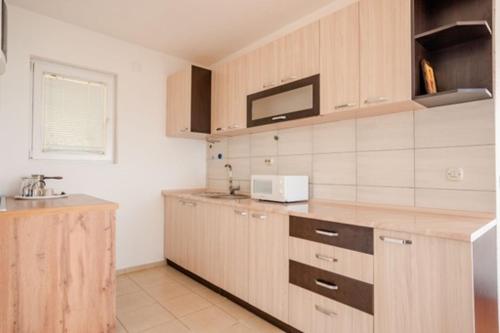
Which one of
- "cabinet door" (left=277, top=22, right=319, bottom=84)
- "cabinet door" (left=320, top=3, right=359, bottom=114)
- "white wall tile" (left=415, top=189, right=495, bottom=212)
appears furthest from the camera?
"cabinet door" (left=277, top=22, right=319, bottom=84)

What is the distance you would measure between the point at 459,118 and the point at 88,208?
233 centimetres

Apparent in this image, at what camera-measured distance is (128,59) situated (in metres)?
3.10

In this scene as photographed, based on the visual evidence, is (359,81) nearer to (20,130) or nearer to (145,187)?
(145,187)

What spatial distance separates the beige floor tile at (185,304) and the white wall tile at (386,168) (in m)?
1.61

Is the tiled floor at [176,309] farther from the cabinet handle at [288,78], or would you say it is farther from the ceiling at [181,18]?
the ceiling at [181,18]

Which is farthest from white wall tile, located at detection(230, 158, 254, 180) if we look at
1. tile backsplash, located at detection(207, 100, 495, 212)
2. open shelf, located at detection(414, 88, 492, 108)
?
open shelf, located at detection(414, 88, 492, 108)

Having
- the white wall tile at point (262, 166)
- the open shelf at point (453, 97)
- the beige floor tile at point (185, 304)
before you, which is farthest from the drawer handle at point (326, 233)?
the beige floor tile at point (185, 304)

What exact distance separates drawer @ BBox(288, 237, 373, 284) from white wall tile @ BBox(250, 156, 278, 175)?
1031 mm

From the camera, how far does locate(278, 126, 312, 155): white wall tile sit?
2.50 m

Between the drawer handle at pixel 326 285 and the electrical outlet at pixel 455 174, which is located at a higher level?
the electrical outlet at pixel 455 174

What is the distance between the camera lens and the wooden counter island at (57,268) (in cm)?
154

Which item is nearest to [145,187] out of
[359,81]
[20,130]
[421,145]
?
[20,130]

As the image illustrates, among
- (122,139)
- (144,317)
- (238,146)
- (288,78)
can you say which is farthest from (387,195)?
(122,139)

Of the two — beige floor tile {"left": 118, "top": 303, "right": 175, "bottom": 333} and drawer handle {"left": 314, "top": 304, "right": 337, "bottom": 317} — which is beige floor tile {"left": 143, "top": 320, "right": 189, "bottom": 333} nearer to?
beige floor tile {"left": 118, "top": 303, "right": 175, "bottom": 333}
